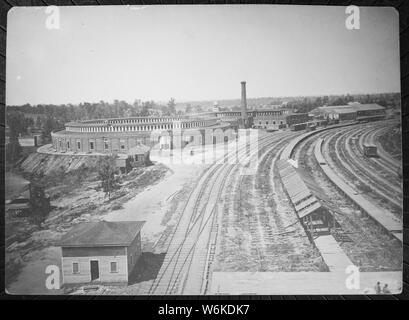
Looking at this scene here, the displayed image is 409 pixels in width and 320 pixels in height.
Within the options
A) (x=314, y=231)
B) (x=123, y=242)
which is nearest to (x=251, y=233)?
(x=314, y=231)

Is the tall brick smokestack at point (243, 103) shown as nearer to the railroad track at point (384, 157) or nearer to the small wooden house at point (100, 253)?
the railroad track at point (384, 157)

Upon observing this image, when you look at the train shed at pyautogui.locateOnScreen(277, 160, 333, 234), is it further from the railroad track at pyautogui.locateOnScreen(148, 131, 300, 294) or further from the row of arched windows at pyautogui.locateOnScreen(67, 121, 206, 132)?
the row of arched windows at pyautogui.locateOnScreen(67, 121, 206, 132)

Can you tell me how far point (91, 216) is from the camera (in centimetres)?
247

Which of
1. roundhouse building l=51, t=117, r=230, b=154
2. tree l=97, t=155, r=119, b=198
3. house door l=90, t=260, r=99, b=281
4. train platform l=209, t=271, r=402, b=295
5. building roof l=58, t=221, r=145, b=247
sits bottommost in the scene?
train platform l=209, t=271, r=402, b=295

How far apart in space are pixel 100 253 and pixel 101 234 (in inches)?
5.9

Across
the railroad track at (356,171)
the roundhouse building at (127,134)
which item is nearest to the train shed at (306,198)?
the railroad track at (356,171)

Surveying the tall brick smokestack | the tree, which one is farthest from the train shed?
the tree

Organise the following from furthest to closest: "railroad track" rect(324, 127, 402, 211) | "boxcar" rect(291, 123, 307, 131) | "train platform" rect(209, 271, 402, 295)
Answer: "boxcar" rect(291, 123, 307, 131)
"railroad track" rect(324, 127, 402, 211)
"train platform" rect(209, 271, 402, 295)

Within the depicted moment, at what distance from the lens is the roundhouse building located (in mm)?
2486

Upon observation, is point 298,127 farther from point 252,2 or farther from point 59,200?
point 59,200

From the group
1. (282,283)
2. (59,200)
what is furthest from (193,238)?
(59,200)

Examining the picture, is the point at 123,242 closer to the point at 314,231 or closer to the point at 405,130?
the point at 314,231

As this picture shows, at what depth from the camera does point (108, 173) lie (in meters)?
2.55

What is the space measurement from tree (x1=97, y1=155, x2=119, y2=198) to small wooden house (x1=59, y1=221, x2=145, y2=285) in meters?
0.32
